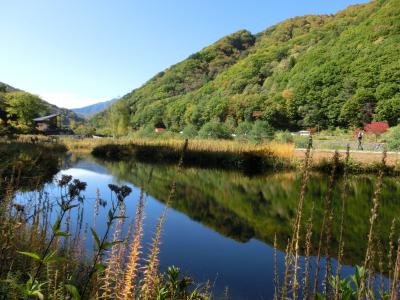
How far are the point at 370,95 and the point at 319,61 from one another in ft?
71.3

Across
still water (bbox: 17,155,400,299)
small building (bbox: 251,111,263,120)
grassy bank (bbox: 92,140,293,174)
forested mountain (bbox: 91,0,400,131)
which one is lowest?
still water (bbox: 17,155,400,299)

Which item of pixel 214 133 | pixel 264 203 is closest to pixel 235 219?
pixel 264 203

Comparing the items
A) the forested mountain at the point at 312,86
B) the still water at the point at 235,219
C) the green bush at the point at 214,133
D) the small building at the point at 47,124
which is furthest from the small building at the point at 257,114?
the still water at the point at 235,219

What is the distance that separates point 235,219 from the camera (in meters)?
8.19

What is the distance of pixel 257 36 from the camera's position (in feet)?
437

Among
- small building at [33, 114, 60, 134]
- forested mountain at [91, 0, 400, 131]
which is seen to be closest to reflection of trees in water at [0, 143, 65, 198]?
forested mountain at [91, 0, 400, 131]

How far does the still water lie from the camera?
5.16 metres

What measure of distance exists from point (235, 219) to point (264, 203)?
6.34 ft

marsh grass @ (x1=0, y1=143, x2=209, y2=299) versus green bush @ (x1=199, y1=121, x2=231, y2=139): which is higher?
green bush @ (x1=199, y1=121, x2=231, y2=139)

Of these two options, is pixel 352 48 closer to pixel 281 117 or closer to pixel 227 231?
pixel 281 117

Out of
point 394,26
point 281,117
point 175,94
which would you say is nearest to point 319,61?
point 394,26

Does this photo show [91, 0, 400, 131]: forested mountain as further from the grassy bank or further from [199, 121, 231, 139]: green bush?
the grassy bank

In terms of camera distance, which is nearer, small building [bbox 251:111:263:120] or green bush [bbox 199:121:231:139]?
green bush [bbox 199:121:231:139]

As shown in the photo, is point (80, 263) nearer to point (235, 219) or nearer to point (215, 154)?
point (235, 219)
